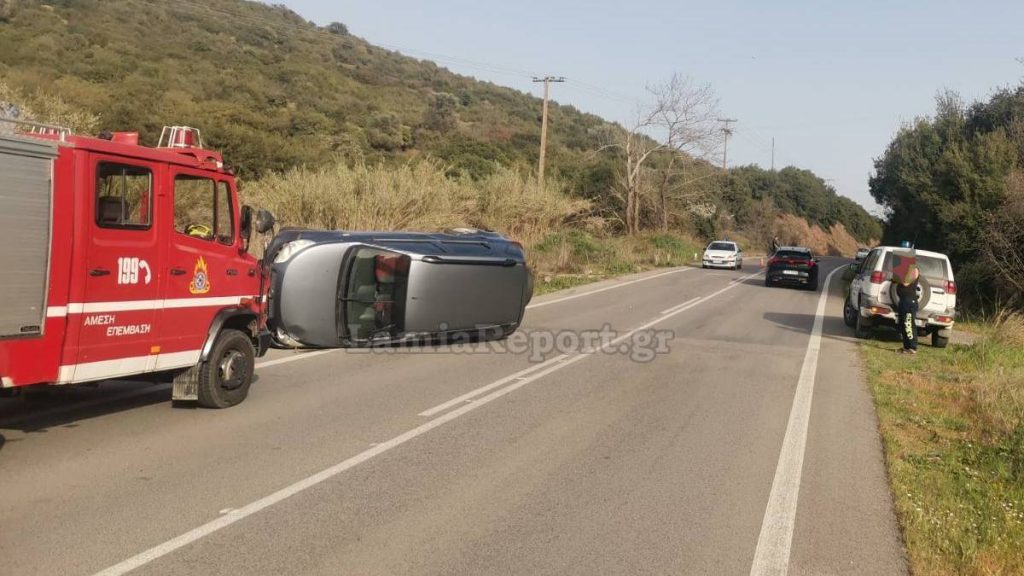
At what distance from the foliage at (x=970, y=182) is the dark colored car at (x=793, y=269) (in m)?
4.12

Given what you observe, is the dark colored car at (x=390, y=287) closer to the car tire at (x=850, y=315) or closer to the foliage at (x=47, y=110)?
the car tire at (x=850, y=315)

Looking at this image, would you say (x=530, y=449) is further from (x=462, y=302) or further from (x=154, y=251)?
(x=462, y=302)

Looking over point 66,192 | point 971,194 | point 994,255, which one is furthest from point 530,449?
point 971,194

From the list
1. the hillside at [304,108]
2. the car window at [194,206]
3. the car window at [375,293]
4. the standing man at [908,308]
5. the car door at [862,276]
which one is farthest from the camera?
the hillside at [304,108]

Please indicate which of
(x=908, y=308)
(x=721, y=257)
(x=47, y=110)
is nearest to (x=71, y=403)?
(x=908, y=308)

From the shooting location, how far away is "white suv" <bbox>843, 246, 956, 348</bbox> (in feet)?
50.2

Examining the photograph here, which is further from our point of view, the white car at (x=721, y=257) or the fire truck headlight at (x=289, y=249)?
the white car at (x=721, y=257)

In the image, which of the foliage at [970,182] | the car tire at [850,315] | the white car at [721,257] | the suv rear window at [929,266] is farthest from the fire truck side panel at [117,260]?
the white car at [721,257]

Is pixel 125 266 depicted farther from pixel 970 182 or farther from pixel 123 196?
pixel 970 182

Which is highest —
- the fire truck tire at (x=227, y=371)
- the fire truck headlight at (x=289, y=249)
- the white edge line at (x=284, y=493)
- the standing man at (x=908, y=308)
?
the fire truck headlight at (x=289, y=249)

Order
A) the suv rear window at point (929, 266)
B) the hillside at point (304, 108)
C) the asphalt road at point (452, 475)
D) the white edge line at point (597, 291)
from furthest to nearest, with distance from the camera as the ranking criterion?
the hillside at point (304, 108)
the white edge line at point (597, 291)
the suv rear window at point (929, 266)
the asphalt road at point (452, 475)

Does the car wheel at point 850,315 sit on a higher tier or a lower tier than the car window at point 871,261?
lower

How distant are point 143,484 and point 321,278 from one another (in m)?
4.73

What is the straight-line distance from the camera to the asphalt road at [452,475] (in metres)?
4.80
